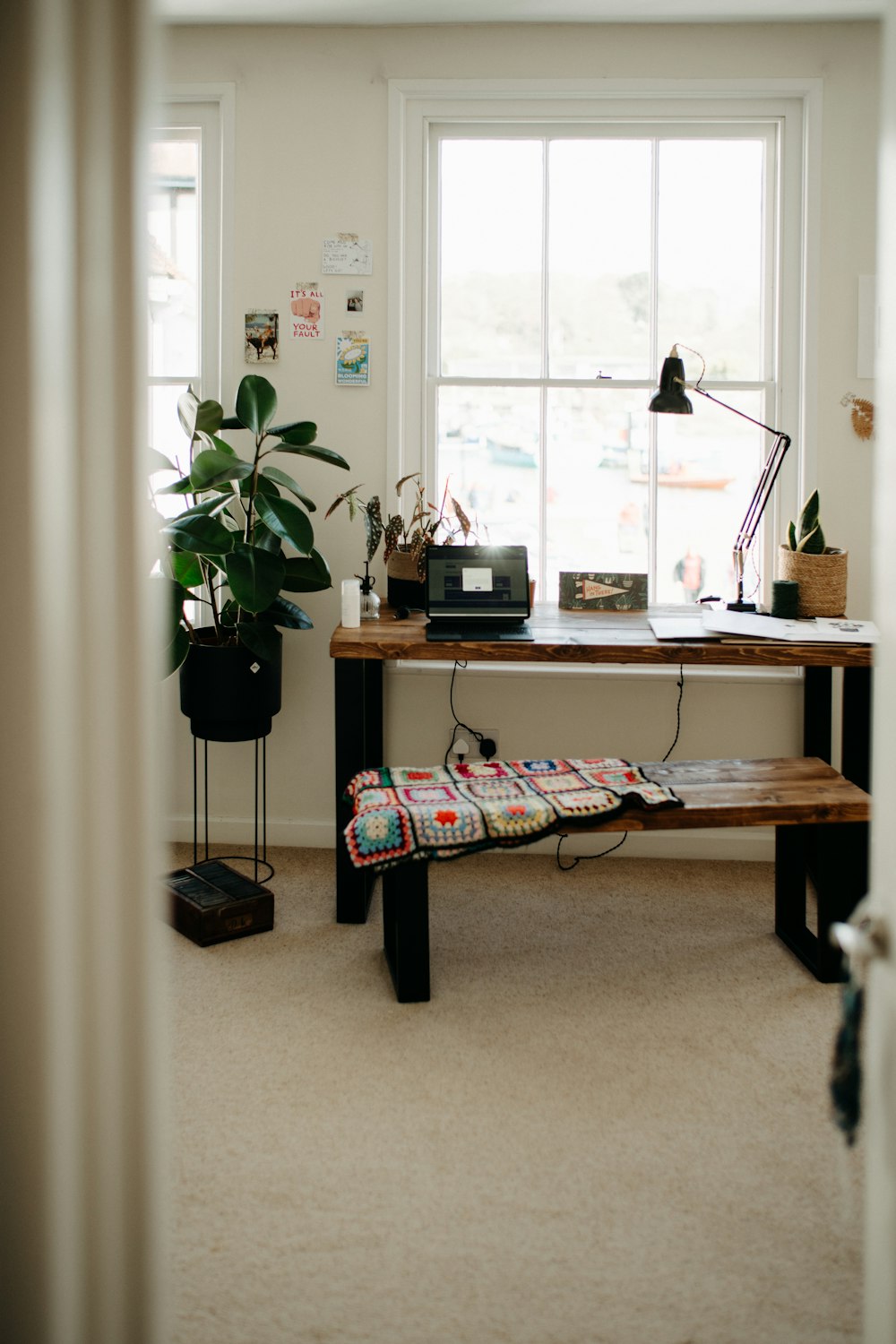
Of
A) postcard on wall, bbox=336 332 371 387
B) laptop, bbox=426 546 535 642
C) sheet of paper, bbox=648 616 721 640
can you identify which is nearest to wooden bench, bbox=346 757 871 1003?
sheet of paper, bbox=648 616 721 640

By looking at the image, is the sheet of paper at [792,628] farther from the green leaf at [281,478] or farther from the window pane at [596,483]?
the green leaf at [281,478]

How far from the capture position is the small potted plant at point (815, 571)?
3.27 m

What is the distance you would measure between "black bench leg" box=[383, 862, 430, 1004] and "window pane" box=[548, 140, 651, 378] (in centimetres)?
191

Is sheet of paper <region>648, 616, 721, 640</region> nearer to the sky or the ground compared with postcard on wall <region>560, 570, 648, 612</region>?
nearer to the ground

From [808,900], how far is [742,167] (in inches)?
94.7

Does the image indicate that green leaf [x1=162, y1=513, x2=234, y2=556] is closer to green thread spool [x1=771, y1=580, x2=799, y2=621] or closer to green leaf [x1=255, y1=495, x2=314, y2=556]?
green leaf [x1=255, y1=495, x2=314, y2=556]

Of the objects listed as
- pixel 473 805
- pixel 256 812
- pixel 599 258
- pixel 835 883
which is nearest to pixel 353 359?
pixel 599 258

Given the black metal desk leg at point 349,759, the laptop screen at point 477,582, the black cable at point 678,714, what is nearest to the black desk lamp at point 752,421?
the black cable at point 678,714

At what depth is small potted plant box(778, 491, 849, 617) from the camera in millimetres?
3271

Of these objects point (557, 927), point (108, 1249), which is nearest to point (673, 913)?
point (557, 927)

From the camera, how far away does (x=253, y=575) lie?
3.09 metres

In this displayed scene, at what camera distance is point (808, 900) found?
3.42m

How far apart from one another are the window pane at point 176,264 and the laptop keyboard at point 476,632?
136 cm

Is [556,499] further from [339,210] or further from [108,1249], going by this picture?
[108,1249]
